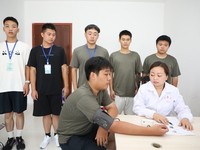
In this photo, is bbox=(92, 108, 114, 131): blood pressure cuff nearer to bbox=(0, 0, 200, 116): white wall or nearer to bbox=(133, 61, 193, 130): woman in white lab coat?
bbox=(133, 61, 193, 130): woman in white lab coat

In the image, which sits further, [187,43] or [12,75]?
[187,43]

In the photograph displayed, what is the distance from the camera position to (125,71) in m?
2.48

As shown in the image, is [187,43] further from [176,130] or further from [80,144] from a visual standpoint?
[80,144]

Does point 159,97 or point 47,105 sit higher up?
point 159,97

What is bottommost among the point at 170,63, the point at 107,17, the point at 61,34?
the point at 170,63

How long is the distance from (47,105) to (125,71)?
125cm

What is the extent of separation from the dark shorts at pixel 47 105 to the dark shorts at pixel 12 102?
0.18 m

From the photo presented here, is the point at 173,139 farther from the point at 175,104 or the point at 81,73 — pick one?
the point at 81,73

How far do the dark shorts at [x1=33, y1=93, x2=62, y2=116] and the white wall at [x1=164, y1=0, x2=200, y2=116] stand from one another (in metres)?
2.30

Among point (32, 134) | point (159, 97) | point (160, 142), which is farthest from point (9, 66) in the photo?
point (160, 142)

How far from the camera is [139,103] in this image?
1611 millimetres

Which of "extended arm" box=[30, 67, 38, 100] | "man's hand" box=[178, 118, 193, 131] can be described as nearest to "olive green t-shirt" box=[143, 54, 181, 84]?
"man's hand" box=[178, 118, 193, 131]

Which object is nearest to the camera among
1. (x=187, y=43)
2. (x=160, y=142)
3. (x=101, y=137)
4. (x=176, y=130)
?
(x=160, y=142)

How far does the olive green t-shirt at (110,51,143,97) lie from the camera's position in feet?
8.15
